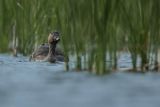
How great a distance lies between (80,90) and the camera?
4.57 m

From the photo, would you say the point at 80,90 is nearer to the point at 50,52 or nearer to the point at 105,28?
the point at 105,28

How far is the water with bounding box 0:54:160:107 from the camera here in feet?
13.1

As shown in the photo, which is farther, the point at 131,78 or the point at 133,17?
the point at 133,17

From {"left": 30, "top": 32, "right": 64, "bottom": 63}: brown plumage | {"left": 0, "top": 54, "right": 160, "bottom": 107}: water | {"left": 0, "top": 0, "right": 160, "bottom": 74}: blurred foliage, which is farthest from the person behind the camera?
{"left": 30, "top": 32, "right": 64, "bottom": 63}: brown plumage

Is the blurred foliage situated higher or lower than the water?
higher

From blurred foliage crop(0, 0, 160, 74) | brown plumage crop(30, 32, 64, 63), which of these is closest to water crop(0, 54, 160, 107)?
blurred foliage crop(0, 0, 160, 74)

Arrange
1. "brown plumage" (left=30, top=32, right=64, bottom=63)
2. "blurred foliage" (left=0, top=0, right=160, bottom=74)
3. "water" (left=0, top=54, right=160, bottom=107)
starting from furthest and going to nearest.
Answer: "brown plumage" (left=30, top=32, right=64, bottom=63) → "blurred foliage" (left=0, top=0, right=160, bottom=74) → "water" (left=0, top=54, right=160, bottom=107)

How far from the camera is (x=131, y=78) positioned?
5.25 meters

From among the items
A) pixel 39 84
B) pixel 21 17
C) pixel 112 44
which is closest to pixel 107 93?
pixel 39 84

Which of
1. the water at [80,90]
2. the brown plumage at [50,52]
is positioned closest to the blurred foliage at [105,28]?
the water at [80,90]

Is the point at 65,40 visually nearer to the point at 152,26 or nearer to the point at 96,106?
the point at 152,26

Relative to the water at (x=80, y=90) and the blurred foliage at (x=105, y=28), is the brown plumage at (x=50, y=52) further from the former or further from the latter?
the water at (x=80, y=90)

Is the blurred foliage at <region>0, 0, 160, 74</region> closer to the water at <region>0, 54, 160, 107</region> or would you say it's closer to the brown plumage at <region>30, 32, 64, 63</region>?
the water at <region>0, 54, 160, 107</region>

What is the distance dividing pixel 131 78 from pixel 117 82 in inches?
13.5
